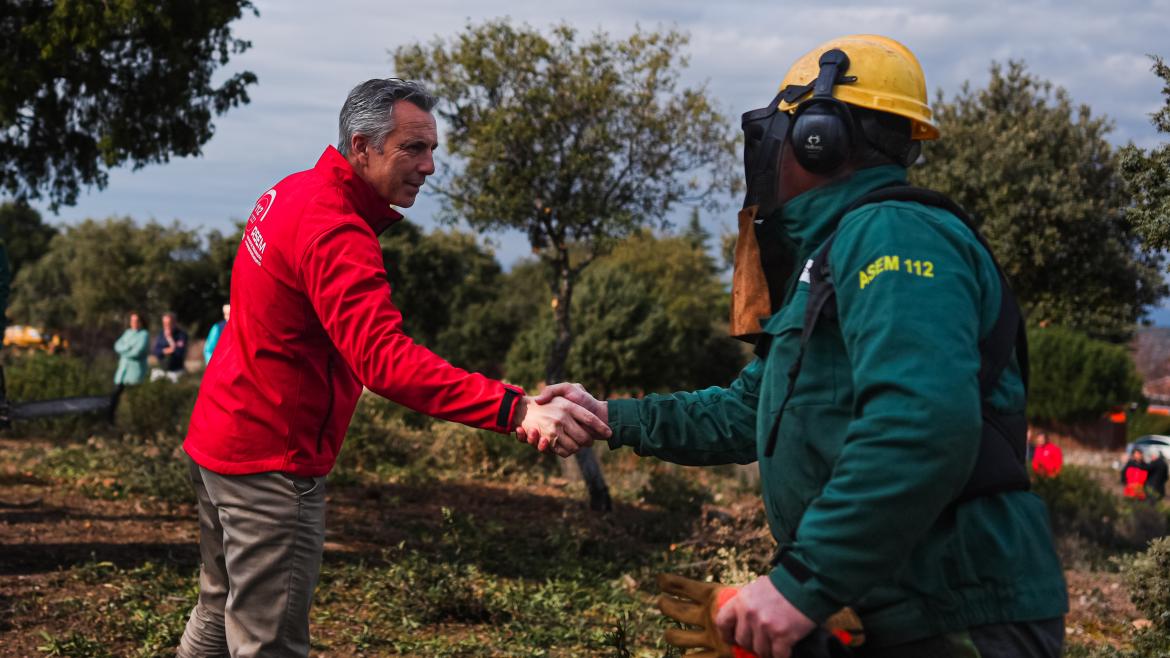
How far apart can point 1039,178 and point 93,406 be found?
74.9 feet

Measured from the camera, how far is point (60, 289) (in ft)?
190

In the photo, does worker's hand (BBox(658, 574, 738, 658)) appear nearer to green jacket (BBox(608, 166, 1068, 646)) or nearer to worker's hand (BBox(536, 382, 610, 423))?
green jacket (BBox(608, 166, 1068, 646))

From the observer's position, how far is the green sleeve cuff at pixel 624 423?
9.77 feet

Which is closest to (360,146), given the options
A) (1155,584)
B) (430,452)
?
(1155,584)

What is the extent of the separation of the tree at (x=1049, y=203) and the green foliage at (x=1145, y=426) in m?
8.58

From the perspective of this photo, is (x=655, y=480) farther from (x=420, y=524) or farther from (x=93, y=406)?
(x=93, y=406)

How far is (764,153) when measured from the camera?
2418mm

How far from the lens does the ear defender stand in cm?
228

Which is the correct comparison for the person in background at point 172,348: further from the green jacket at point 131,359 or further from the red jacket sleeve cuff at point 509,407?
the red jacket sleeve cuff at point 509,407

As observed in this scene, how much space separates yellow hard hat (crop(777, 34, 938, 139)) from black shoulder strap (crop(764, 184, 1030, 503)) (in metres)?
0.19

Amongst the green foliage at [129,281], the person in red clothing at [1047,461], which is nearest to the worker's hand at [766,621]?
the person in red clothing at [1047,461]

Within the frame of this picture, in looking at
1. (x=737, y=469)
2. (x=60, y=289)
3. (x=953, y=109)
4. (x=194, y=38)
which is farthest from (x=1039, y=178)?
(x=60, y=289)

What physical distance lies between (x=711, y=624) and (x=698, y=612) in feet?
0.17

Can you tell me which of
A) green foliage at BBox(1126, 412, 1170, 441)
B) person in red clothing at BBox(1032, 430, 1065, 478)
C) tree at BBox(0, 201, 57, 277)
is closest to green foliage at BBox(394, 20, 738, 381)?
person in red clothing at BBox(1032, 430, 1065, 478)
